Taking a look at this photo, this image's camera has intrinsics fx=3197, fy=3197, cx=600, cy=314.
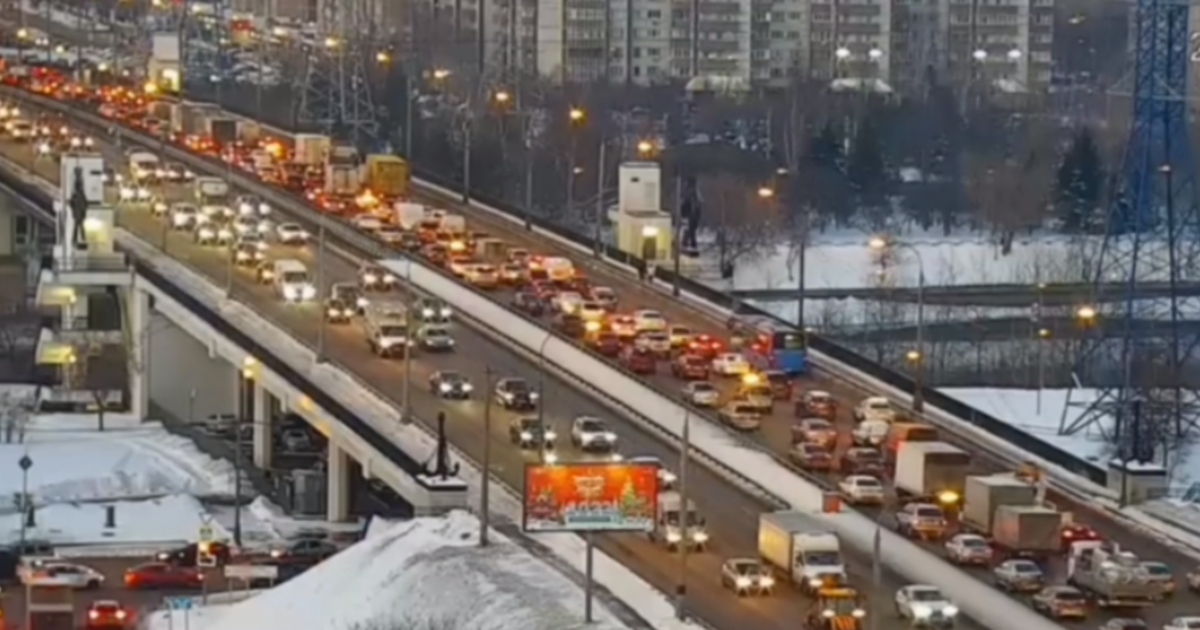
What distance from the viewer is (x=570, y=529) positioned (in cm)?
2984

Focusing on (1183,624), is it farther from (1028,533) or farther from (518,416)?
(518,416)

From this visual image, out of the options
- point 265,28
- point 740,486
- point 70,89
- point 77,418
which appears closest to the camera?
point 740,486

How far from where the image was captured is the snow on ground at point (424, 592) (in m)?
29.5

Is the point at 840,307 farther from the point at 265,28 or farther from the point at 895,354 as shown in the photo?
the point at 265,28

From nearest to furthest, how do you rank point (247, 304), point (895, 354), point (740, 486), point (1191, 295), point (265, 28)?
1. point (740, 486)
2. point (247, 304)
3. point (895, 354)
4. point (1191, 295)
5. point (265, 28)

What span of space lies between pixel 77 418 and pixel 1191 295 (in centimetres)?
2468

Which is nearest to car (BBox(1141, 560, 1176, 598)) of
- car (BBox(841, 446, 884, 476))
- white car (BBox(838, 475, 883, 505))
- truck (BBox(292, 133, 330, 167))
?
white car (BBox(838, 475, 883, 505))

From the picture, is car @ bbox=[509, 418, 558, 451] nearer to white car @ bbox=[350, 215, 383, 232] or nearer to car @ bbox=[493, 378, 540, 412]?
car @ bbox=[493, 378, 540, 412]

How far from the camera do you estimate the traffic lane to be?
1173 inches

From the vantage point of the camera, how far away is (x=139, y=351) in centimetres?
5288

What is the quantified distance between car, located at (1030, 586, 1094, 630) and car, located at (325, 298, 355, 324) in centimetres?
1960

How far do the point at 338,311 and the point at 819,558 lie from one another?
62.1 ft

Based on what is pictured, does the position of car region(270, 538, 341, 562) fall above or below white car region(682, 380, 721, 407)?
below

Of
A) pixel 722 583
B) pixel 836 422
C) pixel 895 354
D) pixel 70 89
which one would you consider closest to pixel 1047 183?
pixel 895 354
